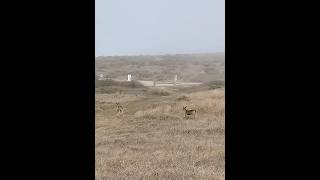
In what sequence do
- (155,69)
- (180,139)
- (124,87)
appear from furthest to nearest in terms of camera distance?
(155,69) → (124,87) → (180,139)
